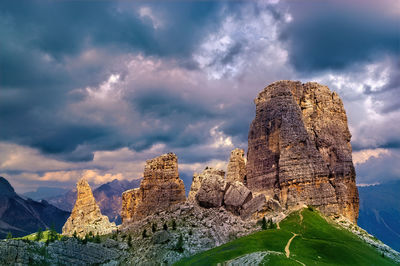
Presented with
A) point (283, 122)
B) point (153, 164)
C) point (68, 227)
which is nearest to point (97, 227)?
point (68, 227)

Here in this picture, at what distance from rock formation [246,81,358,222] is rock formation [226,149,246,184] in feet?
26.1

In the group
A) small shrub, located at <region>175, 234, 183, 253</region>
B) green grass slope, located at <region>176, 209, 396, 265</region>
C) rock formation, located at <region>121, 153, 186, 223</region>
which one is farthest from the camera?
rock formation, located at <region>121, 153, 186, 223</region>

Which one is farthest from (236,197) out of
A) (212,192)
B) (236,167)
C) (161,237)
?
(161,237)

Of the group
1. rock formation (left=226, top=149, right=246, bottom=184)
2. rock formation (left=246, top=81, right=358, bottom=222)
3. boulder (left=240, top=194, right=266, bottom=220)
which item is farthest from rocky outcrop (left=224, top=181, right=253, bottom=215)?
rock formation (left=226, top=149, right=246, bottom=184)

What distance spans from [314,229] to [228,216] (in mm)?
28466

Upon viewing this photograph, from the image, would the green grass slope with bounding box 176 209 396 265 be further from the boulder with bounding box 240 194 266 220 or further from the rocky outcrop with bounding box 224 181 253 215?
the rocky outcrop with bounding box 224 181 253 215

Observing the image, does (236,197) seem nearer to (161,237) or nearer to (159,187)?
(159,187)

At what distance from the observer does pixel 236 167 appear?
162 meters

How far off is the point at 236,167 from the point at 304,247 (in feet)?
231

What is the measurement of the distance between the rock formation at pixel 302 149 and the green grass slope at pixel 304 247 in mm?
13872

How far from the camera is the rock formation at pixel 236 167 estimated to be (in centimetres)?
15938

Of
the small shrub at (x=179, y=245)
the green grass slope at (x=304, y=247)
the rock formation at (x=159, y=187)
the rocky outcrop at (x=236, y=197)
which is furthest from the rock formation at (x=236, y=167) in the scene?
the small shrub at (x=179, y=245)

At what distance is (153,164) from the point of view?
488 ft

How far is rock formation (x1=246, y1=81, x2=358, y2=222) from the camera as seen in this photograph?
135625 millimetres
